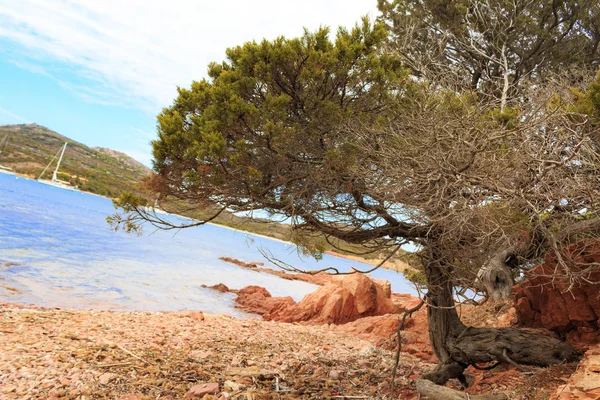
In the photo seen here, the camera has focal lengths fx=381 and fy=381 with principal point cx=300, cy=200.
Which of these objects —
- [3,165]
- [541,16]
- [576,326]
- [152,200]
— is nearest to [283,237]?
[152,200]

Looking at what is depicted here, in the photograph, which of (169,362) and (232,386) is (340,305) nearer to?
(169,362)

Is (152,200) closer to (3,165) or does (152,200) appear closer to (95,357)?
(95,357)

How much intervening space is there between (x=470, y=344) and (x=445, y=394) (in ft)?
4.46

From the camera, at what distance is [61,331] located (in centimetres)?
643

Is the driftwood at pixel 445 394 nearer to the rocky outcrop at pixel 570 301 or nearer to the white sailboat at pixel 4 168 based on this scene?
the rocky outcrop at pixel 570 301

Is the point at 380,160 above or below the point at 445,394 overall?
above

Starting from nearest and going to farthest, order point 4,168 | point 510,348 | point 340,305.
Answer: point 510,348, point 340,305, point 4,168

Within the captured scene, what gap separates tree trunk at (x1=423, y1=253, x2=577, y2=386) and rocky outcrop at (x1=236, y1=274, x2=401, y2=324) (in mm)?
7276

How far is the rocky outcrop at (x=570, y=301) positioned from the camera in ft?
15.3

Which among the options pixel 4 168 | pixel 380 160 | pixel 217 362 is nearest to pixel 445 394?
pixel 380 160

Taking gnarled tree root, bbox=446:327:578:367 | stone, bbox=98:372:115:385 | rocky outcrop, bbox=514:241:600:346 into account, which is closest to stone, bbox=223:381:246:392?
stone, bbox=98:372:115:385

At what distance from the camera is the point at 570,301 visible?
16.7ft

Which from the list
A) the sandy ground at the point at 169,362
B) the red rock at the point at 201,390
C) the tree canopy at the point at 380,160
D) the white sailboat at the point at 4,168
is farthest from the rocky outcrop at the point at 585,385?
the white sailboat at the point at 4,168

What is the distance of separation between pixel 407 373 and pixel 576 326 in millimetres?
2441
